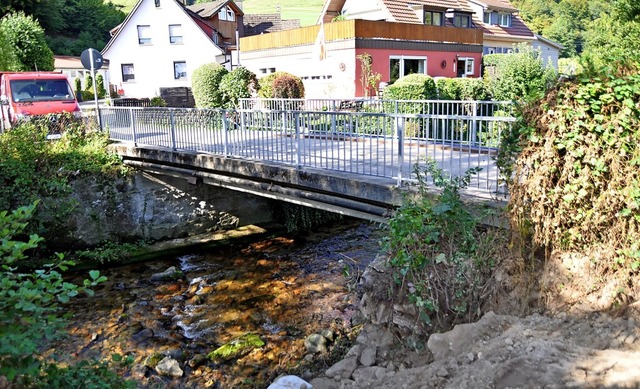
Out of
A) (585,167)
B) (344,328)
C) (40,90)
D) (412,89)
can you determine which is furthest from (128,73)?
(585,167)

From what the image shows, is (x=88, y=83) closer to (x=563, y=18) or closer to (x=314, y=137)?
(x=314, y=137)

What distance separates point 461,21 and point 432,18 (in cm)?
393

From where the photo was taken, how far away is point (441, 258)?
6043mm

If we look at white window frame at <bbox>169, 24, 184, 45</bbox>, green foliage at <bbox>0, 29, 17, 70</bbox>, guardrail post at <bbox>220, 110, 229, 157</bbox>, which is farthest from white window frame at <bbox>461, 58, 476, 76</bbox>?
guardrail post at <bbox>220, 110, 229, 157</bbox>

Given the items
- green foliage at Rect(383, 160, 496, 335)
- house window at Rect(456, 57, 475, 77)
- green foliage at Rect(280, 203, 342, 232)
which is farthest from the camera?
house window at Rect(456, 57, 475, 77)

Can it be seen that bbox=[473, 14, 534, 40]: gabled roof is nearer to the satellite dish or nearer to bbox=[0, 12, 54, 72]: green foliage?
bbox=[0, 12, 54, 72]: green foliage

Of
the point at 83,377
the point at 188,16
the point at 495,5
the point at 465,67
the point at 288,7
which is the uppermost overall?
the point at 288,7

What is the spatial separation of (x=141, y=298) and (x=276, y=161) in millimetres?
3767

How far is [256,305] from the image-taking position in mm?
10062

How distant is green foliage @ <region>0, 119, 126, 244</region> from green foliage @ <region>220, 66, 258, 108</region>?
6.78 m

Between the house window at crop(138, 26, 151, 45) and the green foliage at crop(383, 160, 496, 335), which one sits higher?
the house window at crop(138, 26, 151, 45)

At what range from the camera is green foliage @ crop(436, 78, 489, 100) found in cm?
2228

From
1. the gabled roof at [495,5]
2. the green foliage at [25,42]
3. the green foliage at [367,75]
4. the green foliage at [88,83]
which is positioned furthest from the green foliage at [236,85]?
the green foliage at [88,83]

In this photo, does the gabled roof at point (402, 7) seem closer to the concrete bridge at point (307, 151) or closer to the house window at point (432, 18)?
the house window at point (432, 18)
